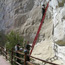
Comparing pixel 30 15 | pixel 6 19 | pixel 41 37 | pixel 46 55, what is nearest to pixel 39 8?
pixel 30 15

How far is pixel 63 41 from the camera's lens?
9570 millimetres

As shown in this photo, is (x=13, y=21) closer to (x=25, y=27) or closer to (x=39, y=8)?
(x=25, y=27)

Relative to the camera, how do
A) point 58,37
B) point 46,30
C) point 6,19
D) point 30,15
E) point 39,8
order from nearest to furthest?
point 58,37 < point 46,30 < point 39,8 < point 30,15 < point 6,19

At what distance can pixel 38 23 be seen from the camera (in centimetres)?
2330

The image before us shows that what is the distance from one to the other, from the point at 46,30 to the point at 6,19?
15.0 m

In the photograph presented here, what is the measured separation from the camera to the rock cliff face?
10.5 meters

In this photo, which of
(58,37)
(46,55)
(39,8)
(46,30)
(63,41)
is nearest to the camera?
(63,41)

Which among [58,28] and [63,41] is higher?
[58,28]

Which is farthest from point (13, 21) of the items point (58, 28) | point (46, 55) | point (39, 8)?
point (58, 28)

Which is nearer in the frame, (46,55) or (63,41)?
(63,41)

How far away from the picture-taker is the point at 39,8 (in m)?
25.0

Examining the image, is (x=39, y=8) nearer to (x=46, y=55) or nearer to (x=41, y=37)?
(x=41, y=37)

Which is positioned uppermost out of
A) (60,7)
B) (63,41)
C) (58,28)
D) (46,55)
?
(60,7)

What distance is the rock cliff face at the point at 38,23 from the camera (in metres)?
10.5
